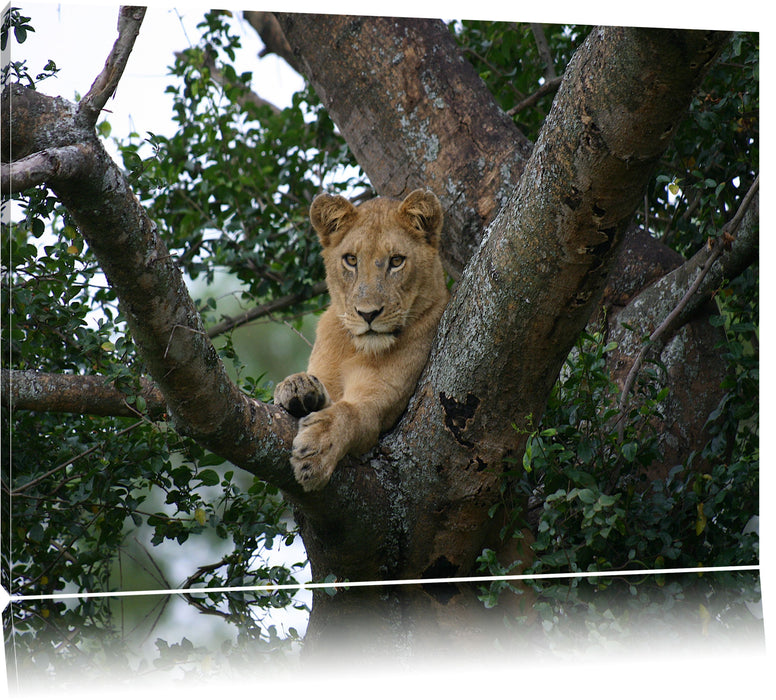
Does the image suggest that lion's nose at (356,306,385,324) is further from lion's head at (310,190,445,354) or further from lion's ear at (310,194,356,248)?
lion's ear at (310,194,356,248)

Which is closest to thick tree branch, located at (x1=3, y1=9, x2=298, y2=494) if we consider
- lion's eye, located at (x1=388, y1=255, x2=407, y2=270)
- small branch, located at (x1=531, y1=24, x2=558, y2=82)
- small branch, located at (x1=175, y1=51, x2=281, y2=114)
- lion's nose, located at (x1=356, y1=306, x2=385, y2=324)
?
lion's nose, located at (x1=356, y1=306, x2=385, y2=324)

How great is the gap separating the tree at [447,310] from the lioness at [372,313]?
147 millimetres

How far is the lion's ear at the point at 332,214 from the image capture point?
12.4ft

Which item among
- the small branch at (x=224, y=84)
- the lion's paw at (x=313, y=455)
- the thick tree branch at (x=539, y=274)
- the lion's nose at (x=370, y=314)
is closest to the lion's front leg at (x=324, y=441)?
the lion's paw at (x=313, y=455)

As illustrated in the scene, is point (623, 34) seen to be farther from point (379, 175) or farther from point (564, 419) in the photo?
point (379, 175)

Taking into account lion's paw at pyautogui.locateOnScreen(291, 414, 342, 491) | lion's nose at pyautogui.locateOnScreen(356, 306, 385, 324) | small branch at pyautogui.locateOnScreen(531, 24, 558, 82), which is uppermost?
small branch at pyautogui.locateOnScreen(531, 24, 558, 82)

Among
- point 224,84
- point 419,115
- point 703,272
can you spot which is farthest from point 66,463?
point 224,84

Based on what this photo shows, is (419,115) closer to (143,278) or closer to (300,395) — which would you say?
(300,395)

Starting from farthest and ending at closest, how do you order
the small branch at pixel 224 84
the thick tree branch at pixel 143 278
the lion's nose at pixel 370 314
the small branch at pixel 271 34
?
the small branch at pixel 271 34 < the small branch at pixel 224 84 < the lion's nose at pixel 370 314 < the thick tree branch at pixel 143 278

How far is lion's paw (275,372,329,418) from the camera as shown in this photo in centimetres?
314

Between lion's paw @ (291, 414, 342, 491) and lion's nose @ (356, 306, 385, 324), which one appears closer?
lion's paw @ (291, 414, 342, 491)

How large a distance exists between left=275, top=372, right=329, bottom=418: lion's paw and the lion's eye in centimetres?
64

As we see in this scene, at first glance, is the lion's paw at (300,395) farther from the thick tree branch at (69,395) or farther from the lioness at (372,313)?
the thick tree branch at (69,395)

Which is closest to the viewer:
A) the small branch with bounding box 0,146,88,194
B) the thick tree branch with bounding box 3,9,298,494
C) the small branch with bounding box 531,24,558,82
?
the small branch with bounding box 0,146,88,194
